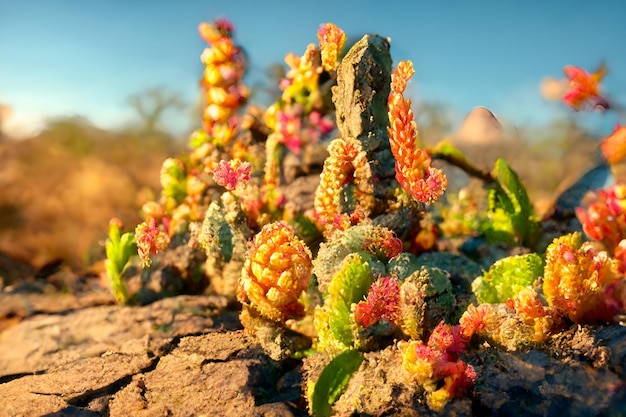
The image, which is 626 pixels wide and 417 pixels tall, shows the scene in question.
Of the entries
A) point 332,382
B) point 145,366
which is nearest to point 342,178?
point 332,382

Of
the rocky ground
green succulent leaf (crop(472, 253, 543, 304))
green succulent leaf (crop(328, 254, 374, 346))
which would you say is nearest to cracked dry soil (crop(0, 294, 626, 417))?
the rocky ground

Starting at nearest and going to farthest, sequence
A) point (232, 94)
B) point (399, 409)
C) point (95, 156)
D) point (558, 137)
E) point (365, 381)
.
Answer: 1. point (399, 409)
2. point (365, 381)
3. point (232, 94)
4. point (95, 156)
5. point (558, 137)

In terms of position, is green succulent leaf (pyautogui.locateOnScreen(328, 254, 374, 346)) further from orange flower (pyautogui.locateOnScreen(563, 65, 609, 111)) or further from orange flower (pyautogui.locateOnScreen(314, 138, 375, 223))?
orange flower (pyautogui.locateOnScreen(563, 65, 609, 111))

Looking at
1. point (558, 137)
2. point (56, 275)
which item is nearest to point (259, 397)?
point (56, 275)

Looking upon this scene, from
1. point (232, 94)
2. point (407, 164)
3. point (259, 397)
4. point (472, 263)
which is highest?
point (232, 94)

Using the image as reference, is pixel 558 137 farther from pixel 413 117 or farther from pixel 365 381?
pixel 365 381

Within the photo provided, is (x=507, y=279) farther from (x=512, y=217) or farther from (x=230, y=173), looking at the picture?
(x=230, y=173)
